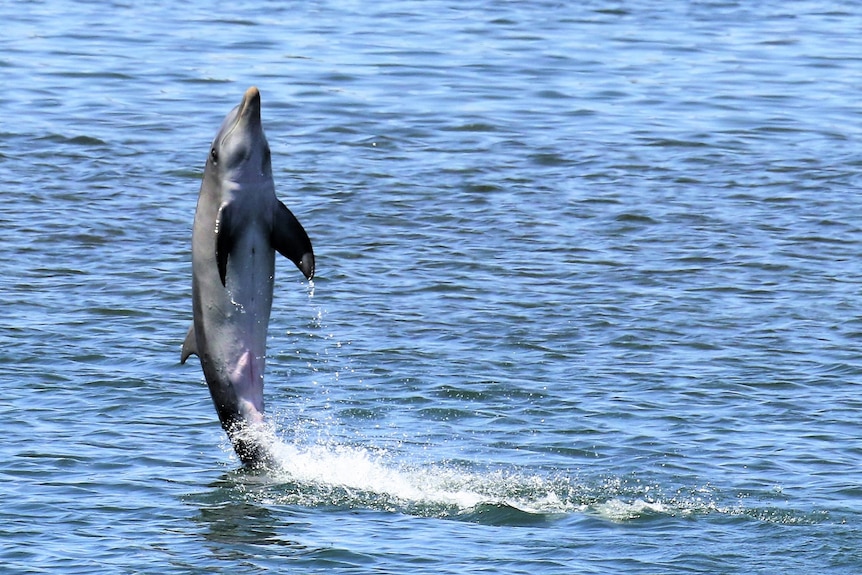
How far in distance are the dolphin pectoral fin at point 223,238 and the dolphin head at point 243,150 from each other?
210 mm

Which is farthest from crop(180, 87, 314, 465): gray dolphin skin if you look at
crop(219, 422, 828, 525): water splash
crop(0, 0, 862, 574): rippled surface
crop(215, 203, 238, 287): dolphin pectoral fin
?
crop(0, 0, 862, 574): rippled surface

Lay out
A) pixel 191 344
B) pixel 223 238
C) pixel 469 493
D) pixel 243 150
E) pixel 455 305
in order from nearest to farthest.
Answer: pixel 223 238
pixel 243 150
pixel 191 344
pixel 469 493
pixel 455 305

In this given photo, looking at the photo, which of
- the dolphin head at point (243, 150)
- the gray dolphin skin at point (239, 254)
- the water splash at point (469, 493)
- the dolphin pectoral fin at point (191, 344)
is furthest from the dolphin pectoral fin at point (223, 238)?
the water splash at point (469, 493)

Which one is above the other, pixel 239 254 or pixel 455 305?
pixel 239 254

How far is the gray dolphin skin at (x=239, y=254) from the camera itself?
1086cm

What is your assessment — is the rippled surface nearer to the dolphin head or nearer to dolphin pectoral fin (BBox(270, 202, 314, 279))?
dolphin pectoral fin (BBox(270, 202, 314, 279))

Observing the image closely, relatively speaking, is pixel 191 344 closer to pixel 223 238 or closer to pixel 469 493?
pixel 223 238

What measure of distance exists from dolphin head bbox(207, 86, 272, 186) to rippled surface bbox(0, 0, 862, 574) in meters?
1.98

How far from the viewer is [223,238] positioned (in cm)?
1074

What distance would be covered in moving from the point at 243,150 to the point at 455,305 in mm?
5399

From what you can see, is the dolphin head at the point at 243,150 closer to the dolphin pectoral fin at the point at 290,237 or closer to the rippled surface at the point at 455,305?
the dolphin pectoral fin at the point at 290,237

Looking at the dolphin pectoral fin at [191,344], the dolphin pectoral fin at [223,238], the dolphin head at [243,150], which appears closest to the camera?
the dolphin pectoral fin at [223,238]

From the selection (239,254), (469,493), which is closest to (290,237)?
(239,254)

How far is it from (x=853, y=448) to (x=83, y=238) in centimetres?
847
